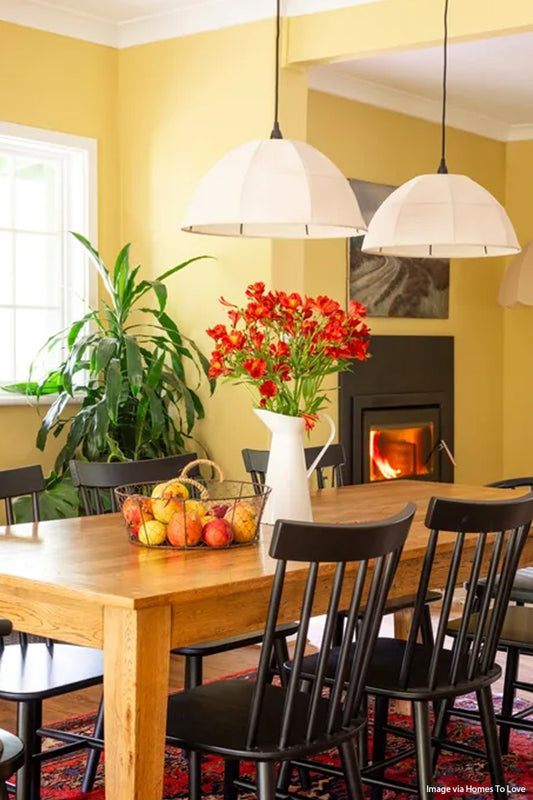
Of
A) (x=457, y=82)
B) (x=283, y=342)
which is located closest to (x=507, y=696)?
(x=283, y=342)

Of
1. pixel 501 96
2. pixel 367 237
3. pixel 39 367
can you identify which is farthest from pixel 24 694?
pixel 501 96

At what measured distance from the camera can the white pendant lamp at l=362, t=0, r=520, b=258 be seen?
3658 millimetres

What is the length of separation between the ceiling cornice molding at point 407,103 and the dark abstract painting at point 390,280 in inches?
19.0

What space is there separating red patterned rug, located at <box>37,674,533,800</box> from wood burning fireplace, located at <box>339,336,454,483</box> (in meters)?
3.11

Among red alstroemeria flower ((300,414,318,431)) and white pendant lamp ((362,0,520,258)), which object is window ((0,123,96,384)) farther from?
red alstroemeria flower ((300,414,318,431))

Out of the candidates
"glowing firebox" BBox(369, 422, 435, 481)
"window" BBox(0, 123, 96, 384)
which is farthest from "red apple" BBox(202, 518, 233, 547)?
"glowing firebox" BBox(369, 422, 435, 481)

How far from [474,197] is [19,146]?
2652 millimetres

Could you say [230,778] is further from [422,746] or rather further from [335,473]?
[335,473]

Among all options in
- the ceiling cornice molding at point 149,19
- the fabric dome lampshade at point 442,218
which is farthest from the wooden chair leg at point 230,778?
the ceiling cornice molding at point 149,19

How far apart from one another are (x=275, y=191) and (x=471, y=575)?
3.58 ft

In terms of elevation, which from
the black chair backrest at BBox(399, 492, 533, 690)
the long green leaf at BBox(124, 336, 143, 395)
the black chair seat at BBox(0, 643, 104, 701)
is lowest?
the black chair seat at BBox(0, 643, 104, 701)

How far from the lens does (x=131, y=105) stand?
596 cm

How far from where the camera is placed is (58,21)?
18.6 ft

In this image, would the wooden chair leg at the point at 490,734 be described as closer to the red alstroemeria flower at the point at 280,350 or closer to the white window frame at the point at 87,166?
the red alstroemeria flower at the point at 280,350
